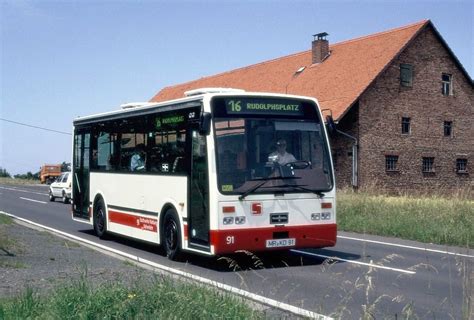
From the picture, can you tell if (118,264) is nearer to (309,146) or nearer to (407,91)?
(309,146)

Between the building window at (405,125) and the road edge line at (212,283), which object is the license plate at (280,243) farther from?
the building window at (405,125)

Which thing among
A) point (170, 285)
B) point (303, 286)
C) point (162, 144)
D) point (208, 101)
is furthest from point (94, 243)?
point (170, 285)

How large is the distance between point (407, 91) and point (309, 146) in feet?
104

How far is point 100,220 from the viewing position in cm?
1698

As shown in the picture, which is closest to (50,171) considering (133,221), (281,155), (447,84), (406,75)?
(406,75)

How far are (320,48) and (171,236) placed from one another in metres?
35.2

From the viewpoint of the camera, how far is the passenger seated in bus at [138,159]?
1446cm

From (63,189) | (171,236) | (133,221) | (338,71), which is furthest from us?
(338,71)

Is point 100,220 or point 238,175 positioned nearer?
point 238,175

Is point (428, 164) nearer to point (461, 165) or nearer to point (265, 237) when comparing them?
point (461, 165)

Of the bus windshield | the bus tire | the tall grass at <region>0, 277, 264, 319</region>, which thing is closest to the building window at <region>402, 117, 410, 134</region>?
the bus tire

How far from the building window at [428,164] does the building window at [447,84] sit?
187 inches

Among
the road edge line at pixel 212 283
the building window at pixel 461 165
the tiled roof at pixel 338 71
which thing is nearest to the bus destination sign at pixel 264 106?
the road edge line at pixel 212 283

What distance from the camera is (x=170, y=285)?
7219mm
